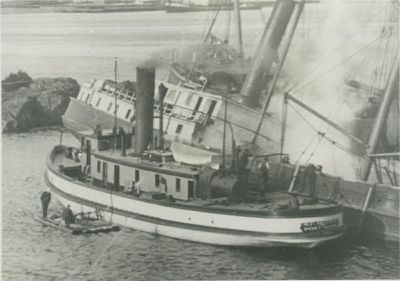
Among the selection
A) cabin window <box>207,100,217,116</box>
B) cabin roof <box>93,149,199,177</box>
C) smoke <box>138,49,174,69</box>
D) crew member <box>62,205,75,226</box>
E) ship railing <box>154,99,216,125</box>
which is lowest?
crew member <box>62,205,75,226</box>

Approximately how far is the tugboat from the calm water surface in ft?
1.61

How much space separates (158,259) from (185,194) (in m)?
2.71

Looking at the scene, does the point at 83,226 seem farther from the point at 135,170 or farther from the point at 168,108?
the point at 168,108

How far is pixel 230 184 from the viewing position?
62.2 feet

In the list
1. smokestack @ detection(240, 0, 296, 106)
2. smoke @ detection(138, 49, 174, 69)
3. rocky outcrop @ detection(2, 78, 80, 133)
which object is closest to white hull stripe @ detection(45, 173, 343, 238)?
smoke @ detection(138, 49, 174, 69)

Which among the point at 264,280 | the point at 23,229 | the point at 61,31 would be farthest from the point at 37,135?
the point at 264,280

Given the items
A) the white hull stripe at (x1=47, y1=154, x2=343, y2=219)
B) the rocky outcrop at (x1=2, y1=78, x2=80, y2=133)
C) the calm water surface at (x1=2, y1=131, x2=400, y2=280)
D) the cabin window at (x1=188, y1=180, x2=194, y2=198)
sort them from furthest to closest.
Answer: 1. the rocky outcrop at (x1=2, y1=78, x2=80, y2=133)
2. the cabin window at (x1=188, y1=180, x2=194, y2=198)
3. the white hull stripe at (x1=47, y1=154, x2=343, y2=219)
4. the calm water surface at (x1=2, y1=131, x2=400, y2=280)

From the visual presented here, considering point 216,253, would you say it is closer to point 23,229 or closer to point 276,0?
point 23,229

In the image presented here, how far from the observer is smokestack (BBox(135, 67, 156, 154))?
70.2ft

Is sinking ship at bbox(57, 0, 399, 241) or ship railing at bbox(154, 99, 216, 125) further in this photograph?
ship railing at bbox(154, 99, 216, 125)

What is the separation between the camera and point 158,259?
17703mm

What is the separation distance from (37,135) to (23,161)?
6.22m

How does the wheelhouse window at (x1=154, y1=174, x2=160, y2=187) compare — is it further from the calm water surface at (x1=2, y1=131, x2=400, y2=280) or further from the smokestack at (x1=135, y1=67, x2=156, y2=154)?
the smokestack at (x1=135, y1=67, x2=156, y2=154)

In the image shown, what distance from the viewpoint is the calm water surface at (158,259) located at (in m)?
16.7
